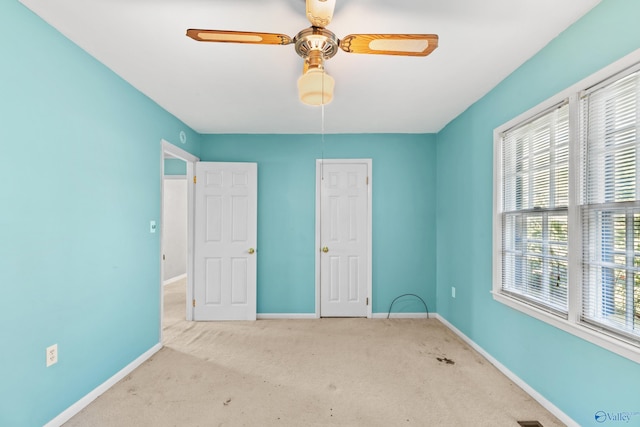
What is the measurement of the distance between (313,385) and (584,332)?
184 centimetres

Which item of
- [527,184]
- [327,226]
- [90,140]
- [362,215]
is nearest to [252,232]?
[327,226]

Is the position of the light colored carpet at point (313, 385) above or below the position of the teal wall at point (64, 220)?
below

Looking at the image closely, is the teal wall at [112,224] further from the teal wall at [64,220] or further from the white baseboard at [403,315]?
the white baseboard at [403,315]

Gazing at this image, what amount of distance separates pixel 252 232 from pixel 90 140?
6.69 feet

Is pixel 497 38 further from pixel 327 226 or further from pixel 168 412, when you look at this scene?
pixel 168 412

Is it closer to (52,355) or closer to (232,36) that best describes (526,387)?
(232,36)

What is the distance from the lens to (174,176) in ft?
18.0

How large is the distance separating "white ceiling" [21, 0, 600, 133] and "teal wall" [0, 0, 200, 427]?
27 cm

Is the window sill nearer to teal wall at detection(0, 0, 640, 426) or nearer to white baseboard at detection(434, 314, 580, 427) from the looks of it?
teal wall at detection(0, 0, 640, 426)

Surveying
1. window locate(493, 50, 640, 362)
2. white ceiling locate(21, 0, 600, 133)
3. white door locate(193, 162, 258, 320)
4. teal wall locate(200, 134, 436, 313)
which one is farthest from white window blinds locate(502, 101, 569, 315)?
white door locate(193, 162, 258, 320)

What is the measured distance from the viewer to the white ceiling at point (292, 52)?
5.39ft

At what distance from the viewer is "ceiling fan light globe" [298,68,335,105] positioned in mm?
1646

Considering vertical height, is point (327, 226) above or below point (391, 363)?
above

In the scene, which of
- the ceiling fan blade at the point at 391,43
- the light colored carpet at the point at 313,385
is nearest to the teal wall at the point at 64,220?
the light colored carpet at the point at 313,385
